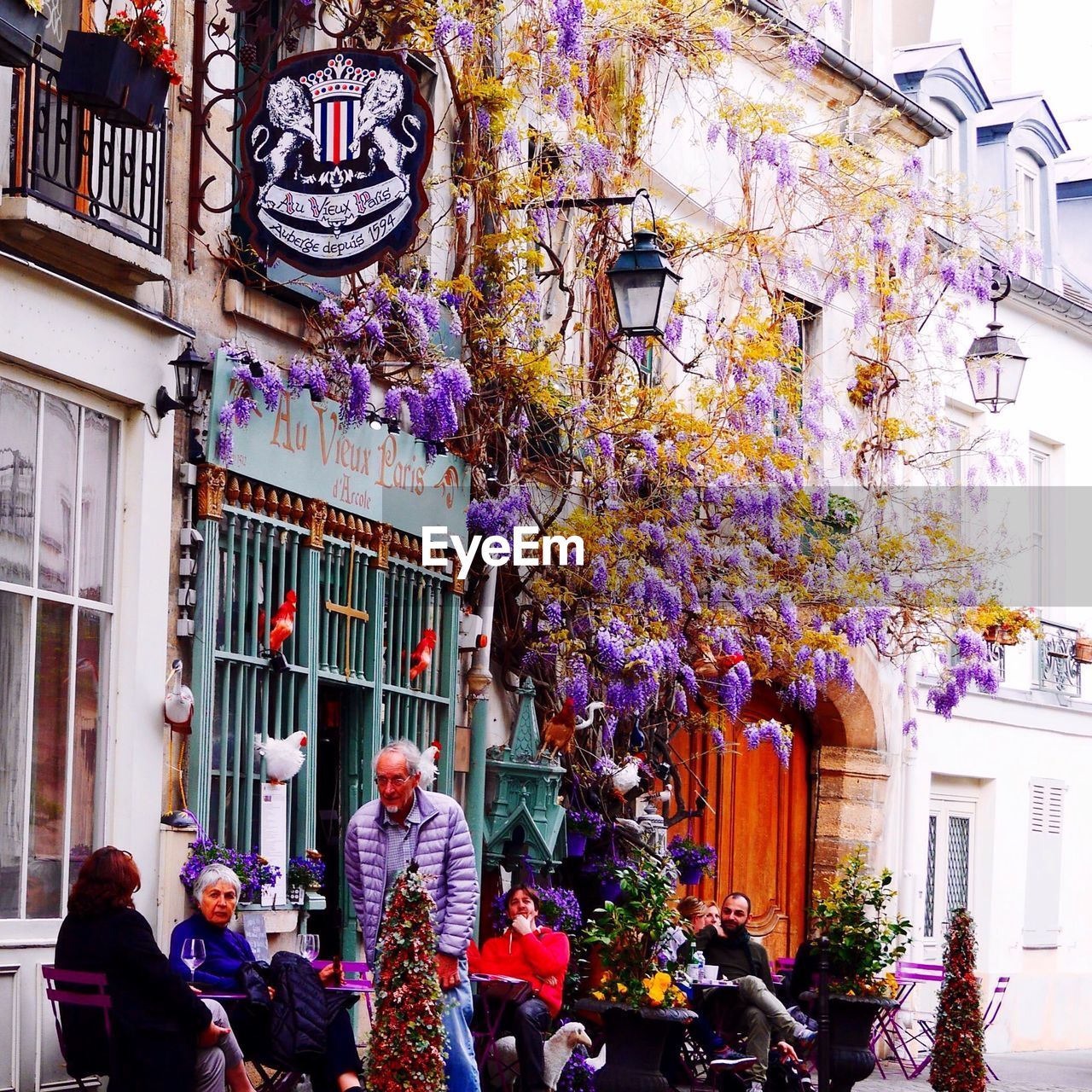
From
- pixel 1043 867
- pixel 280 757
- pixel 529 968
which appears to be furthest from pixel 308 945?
pixel 1043 867

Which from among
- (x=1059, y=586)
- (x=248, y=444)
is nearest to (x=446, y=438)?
(x=248, y=444)

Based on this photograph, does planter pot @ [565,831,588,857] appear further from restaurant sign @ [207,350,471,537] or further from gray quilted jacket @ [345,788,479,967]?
gray quilted jacket @ [345,788,479,967]

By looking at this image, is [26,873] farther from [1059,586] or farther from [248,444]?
[1059,586]

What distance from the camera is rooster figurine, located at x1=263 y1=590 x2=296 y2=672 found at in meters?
10.6

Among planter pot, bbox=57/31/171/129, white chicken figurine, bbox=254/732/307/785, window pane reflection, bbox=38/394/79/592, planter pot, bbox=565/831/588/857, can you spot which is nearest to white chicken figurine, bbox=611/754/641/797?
planter pot, bbox=565/831/588/857

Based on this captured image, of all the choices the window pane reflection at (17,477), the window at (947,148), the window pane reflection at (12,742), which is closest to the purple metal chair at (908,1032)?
the window at (947,148)

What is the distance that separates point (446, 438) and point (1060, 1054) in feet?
33.8

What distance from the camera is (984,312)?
20.3m

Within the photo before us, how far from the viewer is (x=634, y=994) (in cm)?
1008

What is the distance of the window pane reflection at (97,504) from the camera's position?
948 cm

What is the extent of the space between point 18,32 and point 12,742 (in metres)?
2.81

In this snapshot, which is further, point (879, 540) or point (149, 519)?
point (879, 540)

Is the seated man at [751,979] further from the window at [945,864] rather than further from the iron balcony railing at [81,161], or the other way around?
the window at [945,864]

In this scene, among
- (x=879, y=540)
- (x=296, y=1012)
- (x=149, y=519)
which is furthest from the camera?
(x=879, y=540)
